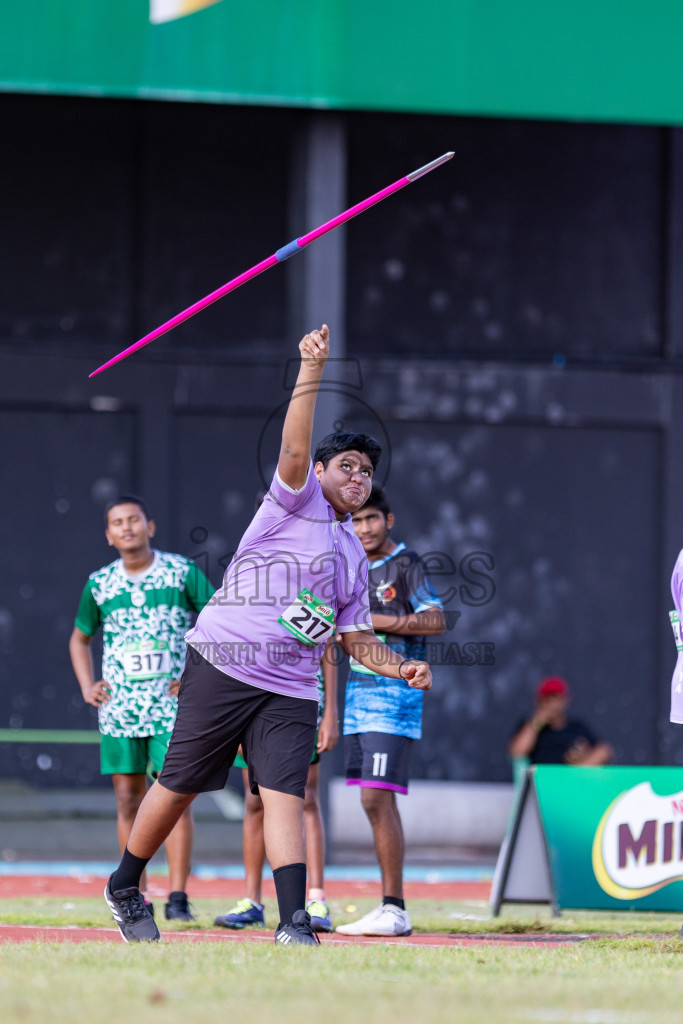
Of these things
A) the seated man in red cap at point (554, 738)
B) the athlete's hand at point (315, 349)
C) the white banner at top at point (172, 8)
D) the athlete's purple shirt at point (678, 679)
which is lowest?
the seated man in red cap at point (554, 738)

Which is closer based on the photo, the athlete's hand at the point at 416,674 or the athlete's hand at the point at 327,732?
the athlete's hand at the point at 416,674

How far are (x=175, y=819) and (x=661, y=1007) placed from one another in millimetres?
2142

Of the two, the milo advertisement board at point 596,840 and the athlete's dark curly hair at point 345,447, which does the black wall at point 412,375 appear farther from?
the athlete's dark curly hair at point 345,447

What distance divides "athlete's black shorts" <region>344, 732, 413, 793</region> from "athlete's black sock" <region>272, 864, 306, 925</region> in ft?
4.51

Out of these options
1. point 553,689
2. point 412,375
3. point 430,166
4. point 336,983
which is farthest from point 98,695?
point 412,375

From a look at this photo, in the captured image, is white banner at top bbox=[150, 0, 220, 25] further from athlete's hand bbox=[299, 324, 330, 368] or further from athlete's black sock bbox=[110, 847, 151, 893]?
athlete's black sock bbox=[110, 847, 151, 893]

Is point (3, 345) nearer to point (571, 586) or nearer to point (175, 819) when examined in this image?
point (571, 586)

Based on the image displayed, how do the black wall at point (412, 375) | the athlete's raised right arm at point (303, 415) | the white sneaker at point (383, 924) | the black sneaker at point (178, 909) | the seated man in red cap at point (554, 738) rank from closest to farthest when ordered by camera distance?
the athlete's raised right arm at point (303, 415) < the white sneaker at point (383, 924) < the black sneaker at point (178, 909) < the seated man in red cap at point (554, 738) < the black wall at point (412, 375)

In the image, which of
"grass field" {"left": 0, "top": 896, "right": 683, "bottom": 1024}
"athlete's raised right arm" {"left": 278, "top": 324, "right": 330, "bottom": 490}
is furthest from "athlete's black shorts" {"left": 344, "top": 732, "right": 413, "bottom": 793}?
"athlete's raised right arm" {"left": 278, "top": 324, "right": 330, "bottom": 490}

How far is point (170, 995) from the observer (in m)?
4.04

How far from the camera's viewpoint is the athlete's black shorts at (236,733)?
5434 millimetres

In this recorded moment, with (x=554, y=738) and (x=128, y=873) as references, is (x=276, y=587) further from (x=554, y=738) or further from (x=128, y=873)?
(x=554, y=738)

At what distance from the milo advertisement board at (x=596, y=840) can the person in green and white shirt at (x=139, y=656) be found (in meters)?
1.84

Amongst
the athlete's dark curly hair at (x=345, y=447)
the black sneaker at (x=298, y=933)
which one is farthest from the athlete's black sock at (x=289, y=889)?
the athlete's dark curly hair at (x=345, y=447)
